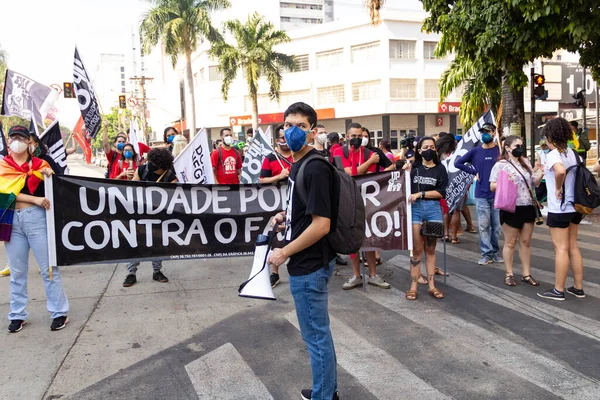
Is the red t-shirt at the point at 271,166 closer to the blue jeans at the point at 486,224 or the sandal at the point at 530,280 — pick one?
the blue jeans at the point at 486,224

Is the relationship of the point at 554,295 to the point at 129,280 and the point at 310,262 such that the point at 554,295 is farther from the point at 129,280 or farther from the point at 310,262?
the point at 129,280

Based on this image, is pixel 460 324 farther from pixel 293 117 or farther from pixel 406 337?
pixel 293 117

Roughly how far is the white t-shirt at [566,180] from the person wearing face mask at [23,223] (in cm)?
521

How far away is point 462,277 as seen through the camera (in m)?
6.66

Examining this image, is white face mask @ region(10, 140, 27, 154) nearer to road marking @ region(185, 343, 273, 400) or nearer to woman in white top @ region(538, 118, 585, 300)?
road marking @ region(185, 343, 273, 400)

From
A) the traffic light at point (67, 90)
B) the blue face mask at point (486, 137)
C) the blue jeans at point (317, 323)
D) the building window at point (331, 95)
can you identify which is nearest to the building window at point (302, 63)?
the building window at point (331, 95)

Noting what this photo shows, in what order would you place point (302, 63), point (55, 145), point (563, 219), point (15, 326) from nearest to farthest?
point (15, 326) < point (563, 219) < point (55, 145) < point (302, 63)

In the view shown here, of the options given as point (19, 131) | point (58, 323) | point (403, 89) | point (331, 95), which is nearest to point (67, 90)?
point (19, 131)

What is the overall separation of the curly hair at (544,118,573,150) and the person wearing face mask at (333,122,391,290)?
1996 mm

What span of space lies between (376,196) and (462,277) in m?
1.76

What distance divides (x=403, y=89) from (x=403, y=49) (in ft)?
11.8

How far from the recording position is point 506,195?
5996 millimetres

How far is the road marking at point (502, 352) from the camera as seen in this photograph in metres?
3.64

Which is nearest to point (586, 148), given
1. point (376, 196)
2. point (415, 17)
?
point (376, 196)
